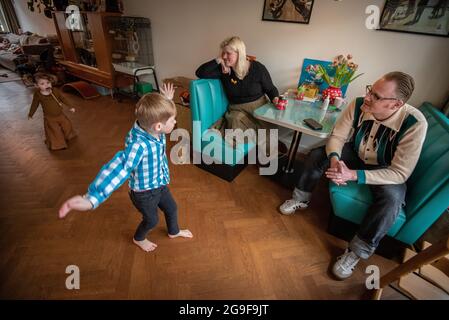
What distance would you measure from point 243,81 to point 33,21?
6.66 metres

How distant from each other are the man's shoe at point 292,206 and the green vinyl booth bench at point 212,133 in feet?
1.77

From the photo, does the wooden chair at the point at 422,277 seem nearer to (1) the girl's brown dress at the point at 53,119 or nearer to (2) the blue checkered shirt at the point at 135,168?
(2) the blue checkered shirt at the point at 135,168

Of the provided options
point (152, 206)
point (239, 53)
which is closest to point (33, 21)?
point (239, 53)

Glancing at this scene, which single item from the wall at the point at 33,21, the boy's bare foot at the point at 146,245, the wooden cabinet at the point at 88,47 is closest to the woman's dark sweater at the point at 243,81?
the boy's bare foot at the point at 146,245

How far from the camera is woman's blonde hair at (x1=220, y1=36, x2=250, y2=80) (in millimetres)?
1788

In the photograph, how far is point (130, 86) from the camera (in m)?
3.96

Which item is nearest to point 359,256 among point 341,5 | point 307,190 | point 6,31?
point 307,190

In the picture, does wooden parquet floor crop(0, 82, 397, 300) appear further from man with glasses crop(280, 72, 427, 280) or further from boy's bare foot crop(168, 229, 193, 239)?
man with glasses crop(280, 72, 427, 280)

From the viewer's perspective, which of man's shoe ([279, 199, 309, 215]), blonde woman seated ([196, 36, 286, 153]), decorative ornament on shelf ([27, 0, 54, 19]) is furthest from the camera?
decorative ornament on shelf ([27, 0, 54, 19])

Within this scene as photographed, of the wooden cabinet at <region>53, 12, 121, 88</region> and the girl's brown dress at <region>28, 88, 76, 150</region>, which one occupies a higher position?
the wooden cabinet at <region>53, 12, 121, 88</region>

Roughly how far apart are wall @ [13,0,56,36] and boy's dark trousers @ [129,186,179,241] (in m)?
6.21

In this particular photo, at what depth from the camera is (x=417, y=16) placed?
5.28 ft

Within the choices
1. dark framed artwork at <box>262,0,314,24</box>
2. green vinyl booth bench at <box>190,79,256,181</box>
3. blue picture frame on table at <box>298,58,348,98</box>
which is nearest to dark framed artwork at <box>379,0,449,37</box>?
blue picture frame on table at <box>298,58,348,98</box>
